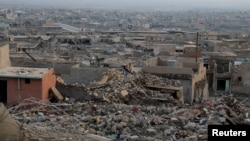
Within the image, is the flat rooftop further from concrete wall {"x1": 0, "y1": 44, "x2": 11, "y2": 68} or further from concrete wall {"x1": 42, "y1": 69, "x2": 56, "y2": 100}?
concrete wall {"x1": 0, "y1": 44, "x2": 11, "y2": 68}

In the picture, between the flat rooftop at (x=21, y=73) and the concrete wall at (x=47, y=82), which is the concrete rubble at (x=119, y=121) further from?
the flat rooftop at (x=21, y=73)

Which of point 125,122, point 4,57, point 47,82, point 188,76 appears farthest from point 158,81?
point 125,122

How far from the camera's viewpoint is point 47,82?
45.1 feet

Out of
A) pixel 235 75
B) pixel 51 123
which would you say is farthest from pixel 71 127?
pixel 235 75

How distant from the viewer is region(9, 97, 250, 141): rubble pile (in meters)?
8.56

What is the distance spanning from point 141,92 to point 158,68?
164 inches

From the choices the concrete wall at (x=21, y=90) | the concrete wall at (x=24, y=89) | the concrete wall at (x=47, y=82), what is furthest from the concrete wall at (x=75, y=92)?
the concrete wall at (x=21, y=90)

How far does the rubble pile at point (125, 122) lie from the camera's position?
856 centimetres

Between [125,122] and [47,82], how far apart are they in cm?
504

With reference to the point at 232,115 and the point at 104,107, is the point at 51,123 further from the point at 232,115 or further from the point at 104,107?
the point at 232,115

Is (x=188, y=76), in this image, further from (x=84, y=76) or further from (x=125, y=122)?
(x=125, y=122)

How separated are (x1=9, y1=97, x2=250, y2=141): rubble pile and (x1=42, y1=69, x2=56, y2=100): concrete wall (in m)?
2.09

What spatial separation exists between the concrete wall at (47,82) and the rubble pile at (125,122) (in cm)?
209

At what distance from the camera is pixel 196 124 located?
926cm
